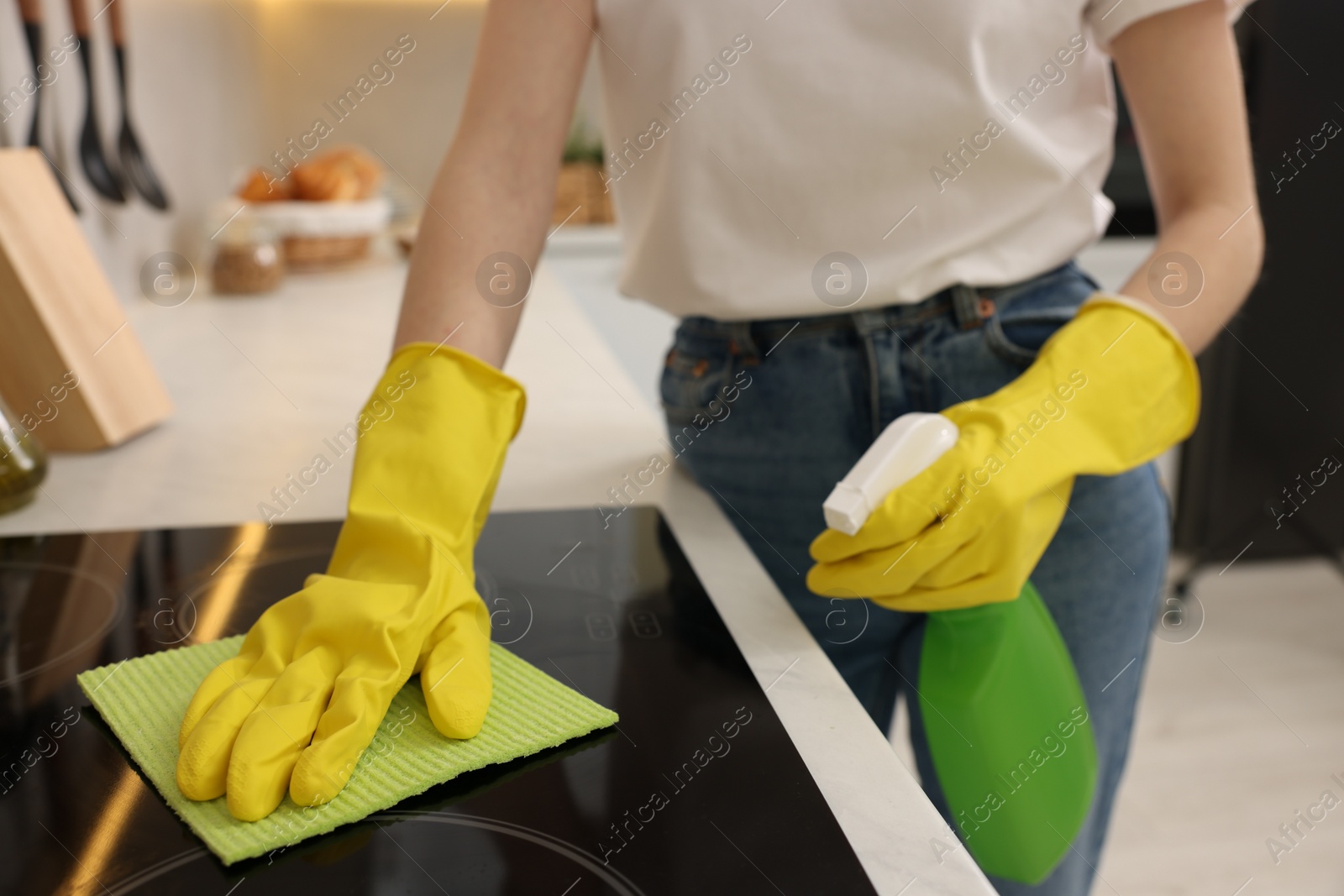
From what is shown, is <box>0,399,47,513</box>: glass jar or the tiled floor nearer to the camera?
<box>0,399,47,513</box>: glass jar

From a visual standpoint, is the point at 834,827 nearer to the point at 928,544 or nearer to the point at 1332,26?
the point at 928,544

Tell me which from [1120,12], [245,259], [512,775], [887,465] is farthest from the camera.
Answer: [245,259]

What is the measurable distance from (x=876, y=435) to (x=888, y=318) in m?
0.08

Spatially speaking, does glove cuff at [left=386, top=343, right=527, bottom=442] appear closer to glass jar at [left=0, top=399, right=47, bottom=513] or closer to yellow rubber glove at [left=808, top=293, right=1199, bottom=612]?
yellow rubber glove at [left=808, top=293, right=1199, bottom=612]

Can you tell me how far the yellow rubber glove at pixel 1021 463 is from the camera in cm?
57

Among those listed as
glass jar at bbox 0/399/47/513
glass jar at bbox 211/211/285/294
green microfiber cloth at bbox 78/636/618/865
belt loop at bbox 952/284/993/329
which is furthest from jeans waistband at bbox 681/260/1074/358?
glass jar at bbox 211/211/285/294

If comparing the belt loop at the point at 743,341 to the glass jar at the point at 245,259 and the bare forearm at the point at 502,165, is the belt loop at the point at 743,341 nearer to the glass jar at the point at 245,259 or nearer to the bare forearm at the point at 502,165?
the bare forearm at the point at 502,165

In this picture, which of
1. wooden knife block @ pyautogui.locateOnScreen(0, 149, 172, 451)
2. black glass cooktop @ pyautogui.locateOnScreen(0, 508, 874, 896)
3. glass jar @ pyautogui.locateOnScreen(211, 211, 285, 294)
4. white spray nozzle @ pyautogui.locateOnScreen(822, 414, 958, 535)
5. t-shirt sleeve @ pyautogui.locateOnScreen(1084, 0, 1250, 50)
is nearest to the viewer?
black glass cooktop @ pyautogui.locateOnScreen(0, 508, 874, 896)

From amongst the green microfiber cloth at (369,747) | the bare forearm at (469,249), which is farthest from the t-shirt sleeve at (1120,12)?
the green microfiber cloth at (369,747)

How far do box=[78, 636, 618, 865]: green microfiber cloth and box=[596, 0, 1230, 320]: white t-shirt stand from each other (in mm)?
323

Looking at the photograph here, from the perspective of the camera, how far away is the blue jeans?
28.3 inches

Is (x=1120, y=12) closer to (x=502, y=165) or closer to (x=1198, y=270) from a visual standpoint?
(x=1198, y=270)

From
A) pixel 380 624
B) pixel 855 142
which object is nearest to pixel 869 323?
pixel 855 142

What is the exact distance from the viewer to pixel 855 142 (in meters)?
0.70
